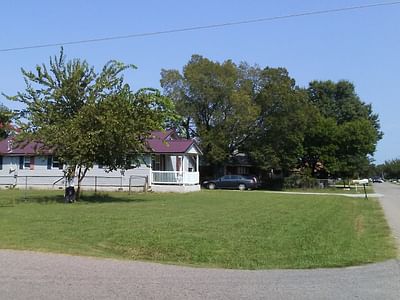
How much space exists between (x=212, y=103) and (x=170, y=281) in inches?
1934

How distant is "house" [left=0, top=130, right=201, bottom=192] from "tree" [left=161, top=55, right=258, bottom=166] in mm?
9195

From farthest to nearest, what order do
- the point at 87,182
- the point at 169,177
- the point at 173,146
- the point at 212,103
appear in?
the point at 212,103, the point at 173,146, the point at 87,182, the point at 169,177

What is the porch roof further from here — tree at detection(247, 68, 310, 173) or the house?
tree at detection(247, 68, 310, 173)

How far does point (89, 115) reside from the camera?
2705 centimetres

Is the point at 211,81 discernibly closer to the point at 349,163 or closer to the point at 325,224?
the point at 349,163

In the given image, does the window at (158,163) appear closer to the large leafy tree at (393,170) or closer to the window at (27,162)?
the window at (27,162)

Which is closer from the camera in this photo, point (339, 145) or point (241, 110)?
point (241, 110)

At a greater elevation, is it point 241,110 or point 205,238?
point 241,110

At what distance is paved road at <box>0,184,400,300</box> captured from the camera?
7730 millimetres

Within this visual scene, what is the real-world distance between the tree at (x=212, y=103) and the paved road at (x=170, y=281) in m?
45.8

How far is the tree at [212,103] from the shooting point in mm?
56188

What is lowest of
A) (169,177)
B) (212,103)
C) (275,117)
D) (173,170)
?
(169,177)

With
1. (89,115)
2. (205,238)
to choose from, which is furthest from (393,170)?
(205,238)

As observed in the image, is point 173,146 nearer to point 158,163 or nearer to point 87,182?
point 158,163
